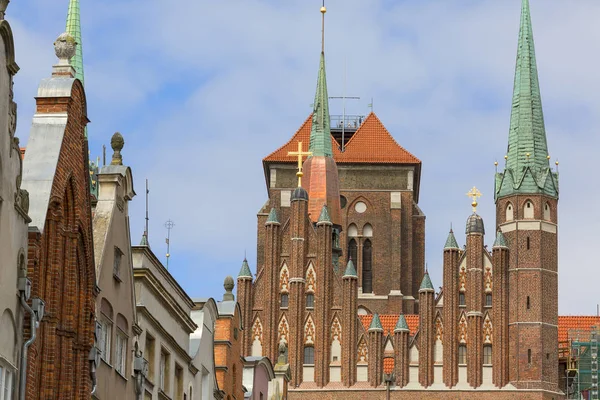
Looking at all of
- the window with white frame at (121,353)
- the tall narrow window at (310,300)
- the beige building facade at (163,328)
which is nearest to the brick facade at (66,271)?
the window with white frame at (121,353)

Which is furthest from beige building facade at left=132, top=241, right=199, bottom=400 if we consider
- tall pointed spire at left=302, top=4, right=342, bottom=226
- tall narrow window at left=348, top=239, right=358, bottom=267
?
tall narrow window at left=348, top=239, right=358, bottom=267

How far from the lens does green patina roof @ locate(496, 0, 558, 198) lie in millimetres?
67750

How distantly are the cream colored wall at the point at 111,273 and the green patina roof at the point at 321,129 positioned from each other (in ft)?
165

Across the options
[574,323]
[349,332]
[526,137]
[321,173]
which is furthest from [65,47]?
[574,323]

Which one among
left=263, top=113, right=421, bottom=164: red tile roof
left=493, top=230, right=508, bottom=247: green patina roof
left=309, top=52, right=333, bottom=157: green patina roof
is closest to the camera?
left=493, top=230, right=508, bottom=247: green patina roof

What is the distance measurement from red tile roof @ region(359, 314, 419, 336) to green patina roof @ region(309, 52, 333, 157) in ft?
24.4

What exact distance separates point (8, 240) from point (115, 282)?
5339 mm

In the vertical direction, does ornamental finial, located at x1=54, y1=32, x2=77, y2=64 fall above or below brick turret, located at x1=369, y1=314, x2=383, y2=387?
below

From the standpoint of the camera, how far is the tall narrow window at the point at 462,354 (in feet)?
210

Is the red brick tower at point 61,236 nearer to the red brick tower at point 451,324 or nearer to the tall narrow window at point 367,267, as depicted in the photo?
the red brick tower at point 451,324

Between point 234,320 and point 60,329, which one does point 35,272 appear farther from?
point 234,320

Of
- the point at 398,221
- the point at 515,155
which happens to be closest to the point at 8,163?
the point at 515,155

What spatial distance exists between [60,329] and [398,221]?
60.7 m

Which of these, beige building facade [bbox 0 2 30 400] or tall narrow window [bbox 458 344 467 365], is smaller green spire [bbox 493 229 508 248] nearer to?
tall narrow window [bbox 458 344 467 365]
